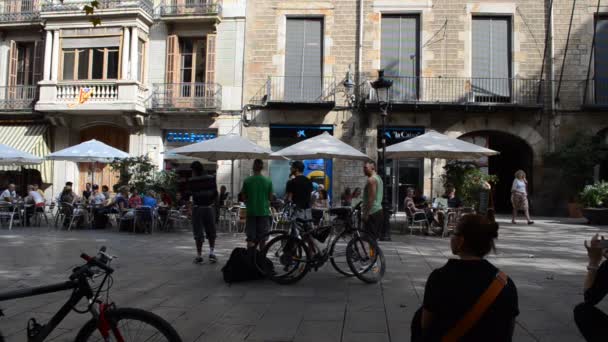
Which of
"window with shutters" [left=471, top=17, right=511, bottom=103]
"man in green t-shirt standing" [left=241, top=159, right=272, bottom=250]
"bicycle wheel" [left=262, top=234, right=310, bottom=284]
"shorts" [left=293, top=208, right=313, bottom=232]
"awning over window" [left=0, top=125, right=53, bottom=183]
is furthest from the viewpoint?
"awning over window" [left=0, top=125, right=53, bottom=183]

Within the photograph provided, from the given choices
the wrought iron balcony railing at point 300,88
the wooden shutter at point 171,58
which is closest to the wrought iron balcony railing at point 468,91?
the wrought iron balcony railing at point 300,88

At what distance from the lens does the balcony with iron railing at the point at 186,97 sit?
18.0m

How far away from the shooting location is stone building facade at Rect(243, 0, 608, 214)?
1711 cm

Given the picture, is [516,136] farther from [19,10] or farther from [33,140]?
[19,10]

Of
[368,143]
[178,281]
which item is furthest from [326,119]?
[178,281]

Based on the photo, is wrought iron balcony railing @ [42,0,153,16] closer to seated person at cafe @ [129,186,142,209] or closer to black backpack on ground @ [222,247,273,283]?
seated person at cafe @ [129,186,142,209]

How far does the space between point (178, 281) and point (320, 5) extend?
14.4m

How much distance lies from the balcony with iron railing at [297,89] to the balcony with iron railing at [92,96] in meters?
4.48

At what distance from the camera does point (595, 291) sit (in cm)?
260

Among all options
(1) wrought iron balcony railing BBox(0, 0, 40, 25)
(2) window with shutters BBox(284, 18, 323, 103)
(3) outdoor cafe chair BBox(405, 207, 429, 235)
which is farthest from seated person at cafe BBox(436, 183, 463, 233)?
(1) wrought iron balcony railing BBox(0, 0, 40, 25)

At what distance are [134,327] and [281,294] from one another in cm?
286

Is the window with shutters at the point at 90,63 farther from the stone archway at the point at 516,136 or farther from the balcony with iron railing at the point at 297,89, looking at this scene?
the stone archway at the point at 516,136

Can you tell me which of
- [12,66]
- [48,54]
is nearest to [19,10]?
[12,66]

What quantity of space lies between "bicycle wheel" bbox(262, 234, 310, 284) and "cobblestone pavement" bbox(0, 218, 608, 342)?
16cm
